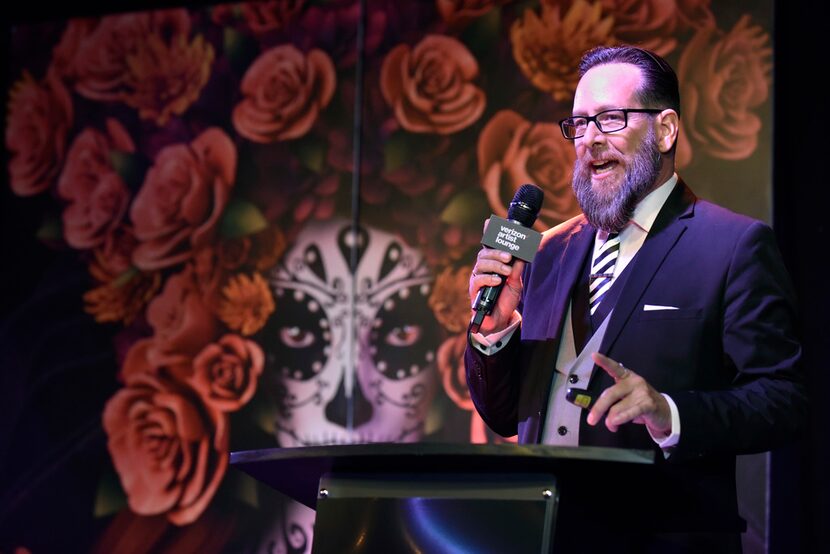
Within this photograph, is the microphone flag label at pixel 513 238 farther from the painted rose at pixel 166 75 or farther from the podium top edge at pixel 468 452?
the painted rose at pixel 166 75

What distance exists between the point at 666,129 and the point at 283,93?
192cm

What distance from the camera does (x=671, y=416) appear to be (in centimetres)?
155

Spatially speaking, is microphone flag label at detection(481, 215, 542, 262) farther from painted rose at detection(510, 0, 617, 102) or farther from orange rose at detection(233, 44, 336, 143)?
orange rose at detection(233, 44, 336, 143)

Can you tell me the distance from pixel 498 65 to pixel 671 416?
7.08ft

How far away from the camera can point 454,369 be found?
3.39 metres

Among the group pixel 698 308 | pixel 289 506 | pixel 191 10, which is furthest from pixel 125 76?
pixel 698 308

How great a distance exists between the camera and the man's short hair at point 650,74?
6.79ft

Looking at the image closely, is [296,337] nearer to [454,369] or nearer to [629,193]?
[454,369]

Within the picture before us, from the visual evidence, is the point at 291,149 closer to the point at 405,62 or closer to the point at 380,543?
the point at 405,62

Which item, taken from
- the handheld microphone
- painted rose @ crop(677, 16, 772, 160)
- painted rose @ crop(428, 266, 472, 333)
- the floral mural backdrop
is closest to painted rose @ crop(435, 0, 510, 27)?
the floral mural backdrop

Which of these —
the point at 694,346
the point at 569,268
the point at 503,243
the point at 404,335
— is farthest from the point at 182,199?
the point at 694,346

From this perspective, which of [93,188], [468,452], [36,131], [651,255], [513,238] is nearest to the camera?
[468,452]

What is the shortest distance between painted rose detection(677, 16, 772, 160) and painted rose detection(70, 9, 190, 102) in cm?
179

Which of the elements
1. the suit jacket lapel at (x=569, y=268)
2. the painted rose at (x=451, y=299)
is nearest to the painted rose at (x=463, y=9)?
the painted rose at (x=451, y=299)
